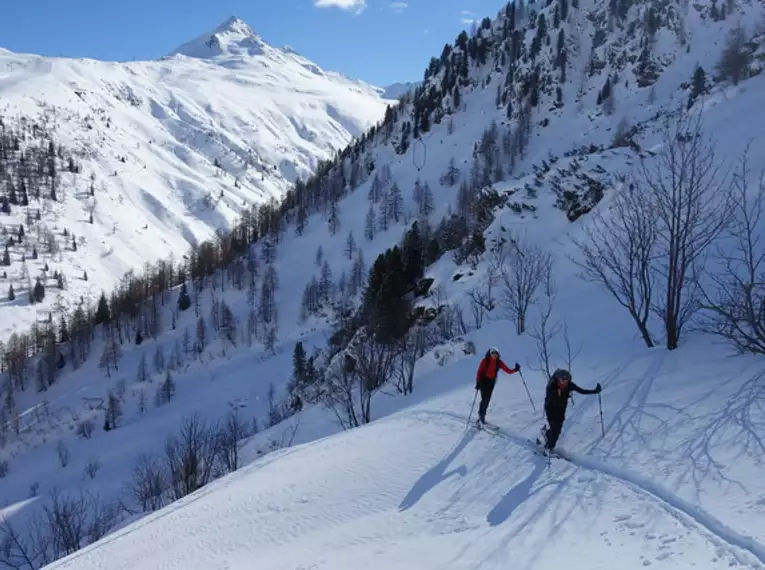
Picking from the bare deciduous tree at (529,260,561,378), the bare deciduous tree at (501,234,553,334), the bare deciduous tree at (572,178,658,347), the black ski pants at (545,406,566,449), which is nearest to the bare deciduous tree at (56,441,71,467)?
the bare deciduous tree at (501,234,553,334)

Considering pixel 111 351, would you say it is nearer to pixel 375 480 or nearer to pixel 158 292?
pixel 158 292

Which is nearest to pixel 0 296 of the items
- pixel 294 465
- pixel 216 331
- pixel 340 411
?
pixel 216 331

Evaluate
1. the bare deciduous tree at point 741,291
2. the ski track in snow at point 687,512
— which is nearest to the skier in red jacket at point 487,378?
the ski track in snow at point 687,512

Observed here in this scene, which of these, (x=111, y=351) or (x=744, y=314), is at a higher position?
(x=744, y=314)

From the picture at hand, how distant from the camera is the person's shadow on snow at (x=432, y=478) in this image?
9.71 metres

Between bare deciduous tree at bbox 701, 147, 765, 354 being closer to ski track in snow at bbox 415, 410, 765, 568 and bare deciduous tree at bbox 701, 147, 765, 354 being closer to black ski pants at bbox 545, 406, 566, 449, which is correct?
black ski pants at bbox 545, 406, 566, 449

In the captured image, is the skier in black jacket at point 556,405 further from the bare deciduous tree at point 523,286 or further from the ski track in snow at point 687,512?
the bare deciduous tree at point 523,286

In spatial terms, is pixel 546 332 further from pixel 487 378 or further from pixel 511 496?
pixel 511 496

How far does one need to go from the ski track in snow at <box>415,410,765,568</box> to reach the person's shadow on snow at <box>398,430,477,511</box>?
173 cm

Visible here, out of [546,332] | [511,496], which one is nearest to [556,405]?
[511,496]

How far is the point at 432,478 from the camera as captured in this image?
34.4 feet

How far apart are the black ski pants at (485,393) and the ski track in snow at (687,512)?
2.15m

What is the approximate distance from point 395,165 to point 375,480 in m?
115

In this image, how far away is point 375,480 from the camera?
1099 cm
